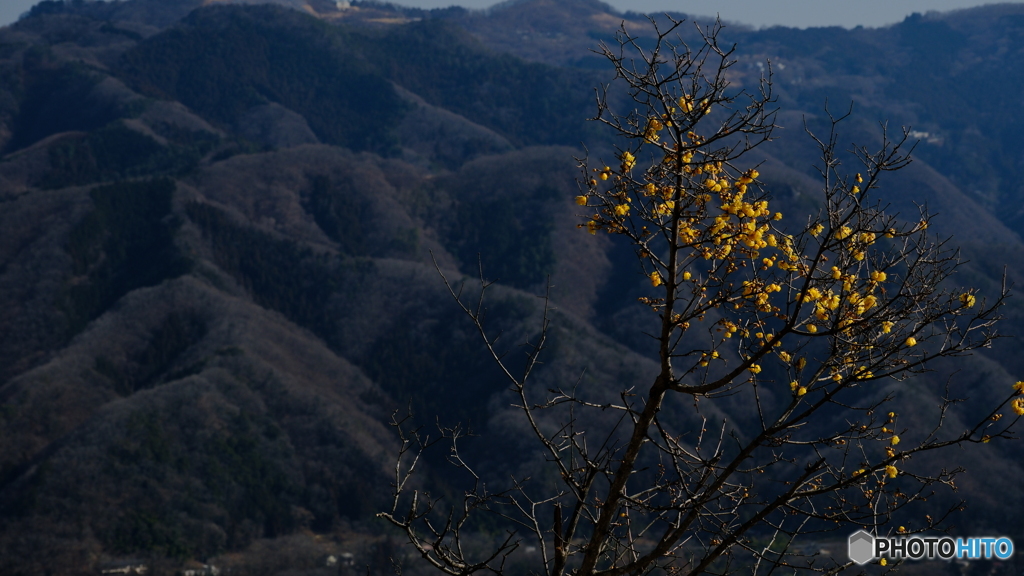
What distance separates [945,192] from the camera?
496ft

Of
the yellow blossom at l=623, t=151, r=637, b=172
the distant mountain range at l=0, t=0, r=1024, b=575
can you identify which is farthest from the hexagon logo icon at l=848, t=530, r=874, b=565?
the distant mountain range at l=0, t=0, r=1024, b=575

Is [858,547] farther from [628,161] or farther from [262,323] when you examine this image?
[262,323]

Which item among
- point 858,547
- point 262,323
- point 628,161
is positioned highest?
point 628,161

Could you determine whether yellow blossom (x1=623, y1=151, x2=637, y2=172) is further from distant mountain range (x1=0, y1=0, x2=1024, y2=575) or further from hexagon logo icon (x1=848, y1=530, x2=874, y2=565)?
distant mountain range (x1=0, y1=0, x2=1024, y2=575)

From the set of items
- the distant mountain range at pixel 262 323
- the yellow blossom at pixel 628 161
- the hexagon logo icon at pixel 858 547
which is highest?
the yellow blossom at pixel 628 161

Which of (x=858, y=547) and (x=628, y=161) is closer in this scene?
(x=628, y=161)

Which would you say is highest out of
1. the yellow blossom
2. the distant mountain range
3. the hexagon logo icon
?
the yellow blossom

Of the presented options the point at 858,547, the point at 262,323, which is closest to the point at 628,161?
the point at 858,547

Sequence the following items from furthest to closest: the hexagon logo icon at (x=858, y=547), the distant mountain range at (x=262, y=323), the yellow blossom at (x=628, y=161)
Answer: the distant mountain range at (x=262, y=323), the hexagon logo icon at (x=858, y=547), the yellow blossom at (x=628, y=161)

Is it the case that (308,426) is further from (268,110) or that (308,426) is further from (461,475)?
(268,110)

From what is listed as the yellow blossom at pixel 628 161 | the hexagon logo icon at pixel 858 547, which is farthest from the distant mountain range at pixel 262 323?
the yellow blossom at pixel 628 161

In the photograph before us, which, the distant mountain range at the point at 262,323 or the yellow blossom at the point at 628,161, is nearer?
the yellow blossom at the point at 628,161

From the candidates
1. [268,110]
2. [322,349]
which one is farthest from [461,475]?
[268,110]

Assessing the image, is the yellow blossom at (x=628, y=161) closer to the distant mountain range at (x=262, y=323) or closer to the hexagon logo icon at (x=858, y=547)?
the hexagon logo icon at (x=858, y=547)
